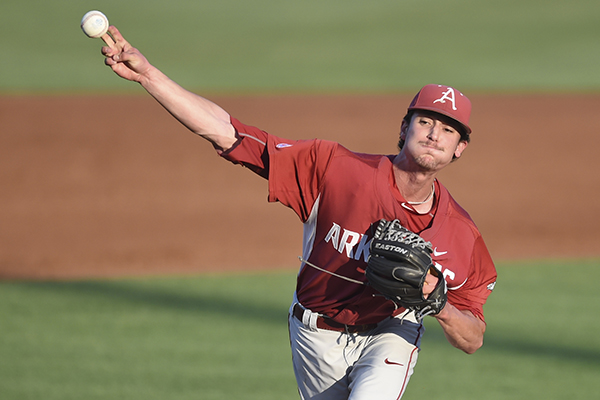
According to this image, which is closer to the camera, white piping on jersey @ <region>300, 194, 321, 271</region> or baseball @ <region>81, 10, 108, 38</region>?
baseball @ <region>81, 10, 108, 38</region>

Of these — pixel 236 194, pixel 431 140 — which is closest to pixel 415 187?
pixel 431 140

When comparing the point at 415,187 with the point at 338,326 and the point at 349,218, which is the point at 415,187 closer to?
the point at 349,218

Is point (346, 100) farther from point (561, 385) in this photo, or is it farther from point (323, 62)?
point (561, 385)

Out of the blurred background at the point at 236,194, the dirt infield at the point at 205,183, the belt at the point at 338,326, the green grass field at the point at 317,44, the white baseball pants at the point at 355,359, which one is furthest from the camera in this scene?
the green grass field at the point at 317,44

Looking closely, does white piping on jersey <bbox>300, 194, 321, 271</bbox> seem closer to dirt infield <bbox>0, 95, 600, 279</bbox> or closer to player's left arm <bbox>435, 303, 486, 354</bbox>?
player's left arm <bbox>435, 303, 486, 354</bbox>

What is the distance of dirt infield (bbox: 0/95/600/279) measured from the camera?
30.1 ft

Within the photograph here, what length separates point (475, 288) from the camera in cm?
369

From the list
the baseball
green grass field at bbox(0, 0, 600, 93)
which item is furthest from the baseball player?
green grass field at bbox(0, 0, 600, 93)

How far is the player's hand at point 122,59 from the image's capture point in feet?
10.1

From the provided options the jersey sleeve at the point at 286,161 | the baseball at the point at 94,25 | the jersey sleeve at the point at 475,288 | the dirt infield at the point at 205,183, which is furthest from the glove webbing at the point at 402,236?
the dirt infield at the point at 205,183

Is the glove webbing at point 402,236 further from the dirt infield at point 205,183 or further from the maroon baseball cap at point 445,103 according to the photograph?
the dirt infield at point 205,183

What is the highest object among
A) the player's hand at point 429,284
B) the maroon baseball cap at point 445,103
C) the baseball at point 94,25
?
the baseball at point 94,25

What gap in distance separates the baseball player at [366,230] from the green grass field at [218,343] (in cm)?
190

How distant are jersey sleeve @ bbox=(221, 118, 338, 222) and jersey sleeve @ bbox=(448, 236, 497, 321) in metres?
0.88
